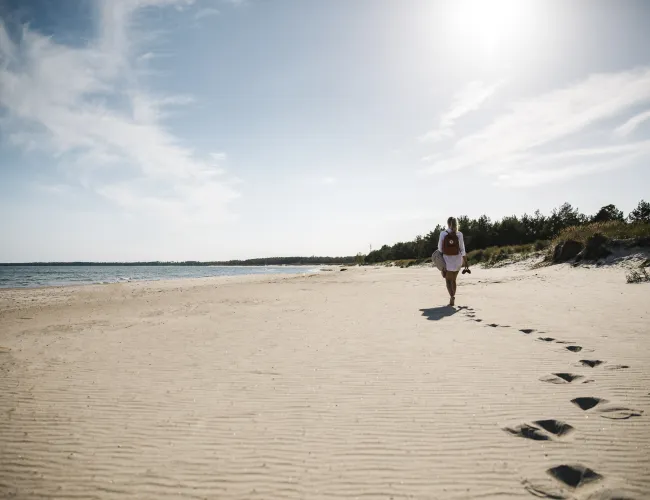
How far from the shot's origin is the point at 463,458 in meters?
2.72

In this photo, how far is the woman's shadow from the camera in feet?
28.1

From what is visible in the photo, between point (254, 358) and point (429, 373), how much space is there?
2.75 metres

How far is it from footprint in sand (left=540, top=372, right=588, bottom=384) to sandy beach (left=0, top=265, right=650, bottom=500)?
67 mm

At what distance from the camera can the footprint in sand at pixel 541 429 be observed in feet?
9.76

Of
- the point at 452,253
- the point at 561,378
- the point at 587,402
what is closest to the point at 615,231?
the point at 452,253

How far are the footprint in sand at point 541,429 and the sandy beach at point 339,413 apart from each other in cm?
2

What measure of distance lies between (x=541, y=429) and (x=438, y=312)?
20.5 feet

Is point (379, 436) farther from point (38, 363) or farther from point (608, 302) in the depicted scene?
point (608, 302)

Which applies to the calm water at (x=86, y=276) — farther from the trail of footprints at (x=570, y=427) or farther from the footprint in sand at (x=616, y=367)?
the footprint in sand at (x=616, y=367)

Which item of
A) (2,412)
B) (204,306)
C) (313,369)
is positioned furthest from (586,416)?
(204,306)

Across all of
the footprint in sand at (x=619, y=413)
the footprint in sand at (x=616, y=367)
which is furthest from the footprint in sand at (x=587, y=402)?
the footprint in sand at (x=616, y=367)

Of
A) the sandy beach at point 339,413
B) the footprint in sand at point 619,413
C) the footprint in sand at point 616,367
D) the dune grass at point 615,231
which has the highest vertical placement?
the dune grass at point 615,231

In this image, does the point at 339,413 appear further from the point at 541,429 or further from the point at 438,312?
the point at 438,312

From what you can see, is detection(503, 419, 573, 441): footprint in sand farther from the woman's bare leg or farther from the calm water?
the calm water
